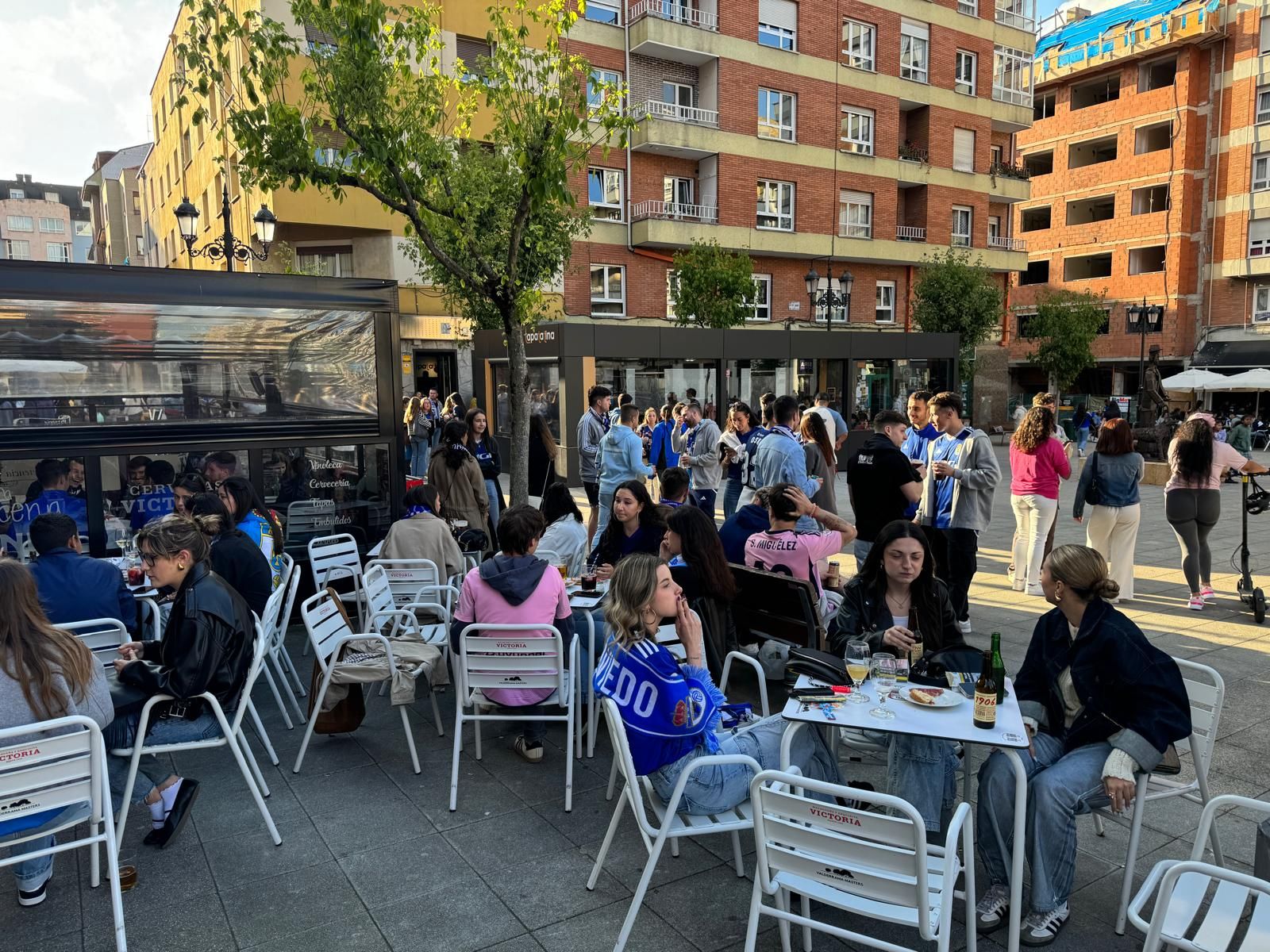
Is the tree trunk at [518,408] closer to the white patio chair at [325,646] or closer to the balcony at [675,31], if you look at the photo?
the white patio chair at [325,646]

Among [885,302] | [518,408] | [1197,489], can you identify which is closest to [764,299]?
[885,302]

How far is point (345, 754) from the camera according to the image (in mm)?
4844

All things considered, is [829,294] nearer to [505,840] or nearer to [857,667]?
[857,667]

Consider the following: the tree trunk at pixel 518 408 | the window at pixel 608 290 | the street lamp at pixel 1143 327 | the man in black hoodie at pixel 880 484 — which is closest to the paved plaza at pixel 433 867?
the man in black hoodie at pixel 880 484

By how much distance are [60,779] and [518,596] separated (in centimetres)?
210

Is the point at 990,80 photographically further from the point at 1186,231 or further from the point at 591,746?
the point at 591,746

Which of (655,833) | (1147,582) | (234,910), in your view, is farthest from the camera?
(1147,582)

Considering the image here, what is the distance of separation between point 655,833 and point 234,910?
1795 millimetres

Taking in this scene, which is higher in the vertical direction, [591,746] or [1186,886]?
[1186,886]

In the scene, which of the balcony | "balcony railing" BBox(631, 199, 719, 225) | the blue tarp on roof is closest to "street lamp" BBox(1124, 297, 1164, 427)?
"balcony railing" BBox(631, 199, 719, 225)

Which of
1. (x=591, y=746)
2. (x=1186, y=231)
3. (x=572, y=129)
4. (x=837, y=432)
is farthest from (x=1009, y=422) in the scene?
(x=591, y=746)

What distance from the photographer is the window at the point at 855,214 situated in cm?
2733

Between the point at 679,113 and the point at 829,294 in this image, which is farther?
the point at 679,113

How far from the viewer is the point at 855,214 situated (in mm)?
27672
